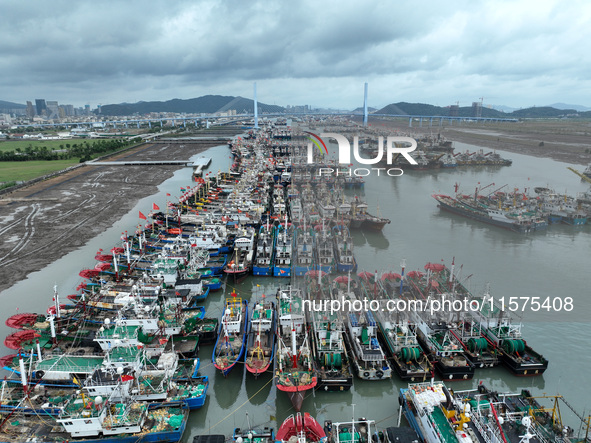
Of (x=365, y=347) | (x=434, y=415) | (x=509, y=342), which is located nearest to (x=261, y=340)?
(x=365, y=347)

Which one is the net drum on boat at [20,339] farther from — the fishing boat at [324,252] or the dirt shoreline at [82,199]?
the fishing boat at [324,252]

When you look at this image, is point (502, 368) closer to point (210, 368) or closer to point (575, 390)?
point (575, 390)

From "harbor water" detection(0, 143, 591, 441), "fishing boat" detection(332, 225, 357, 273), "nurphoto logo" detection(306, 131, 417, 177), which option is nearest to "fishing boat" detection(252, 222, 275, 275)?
"harbor water" detection(0, 143, 591, 441)

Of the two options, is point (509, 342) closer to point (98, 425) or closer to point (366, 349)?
point (366, 349)

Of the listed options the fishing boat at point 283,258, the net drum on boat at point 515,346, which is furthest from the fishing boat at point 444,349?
the fishing boat at point 283,258

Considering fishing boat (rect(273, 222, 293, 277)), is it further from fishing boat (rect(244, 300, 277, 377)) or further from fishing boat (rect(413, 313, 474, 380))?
fishing boat (rect(413, 313, 474, 380))

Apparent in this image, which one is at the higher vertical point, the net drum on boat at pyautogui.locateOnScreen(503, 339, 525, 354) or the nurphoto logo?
the nurphoto logo

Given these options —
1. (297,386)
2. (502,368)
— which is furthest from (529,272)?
(297,386)
